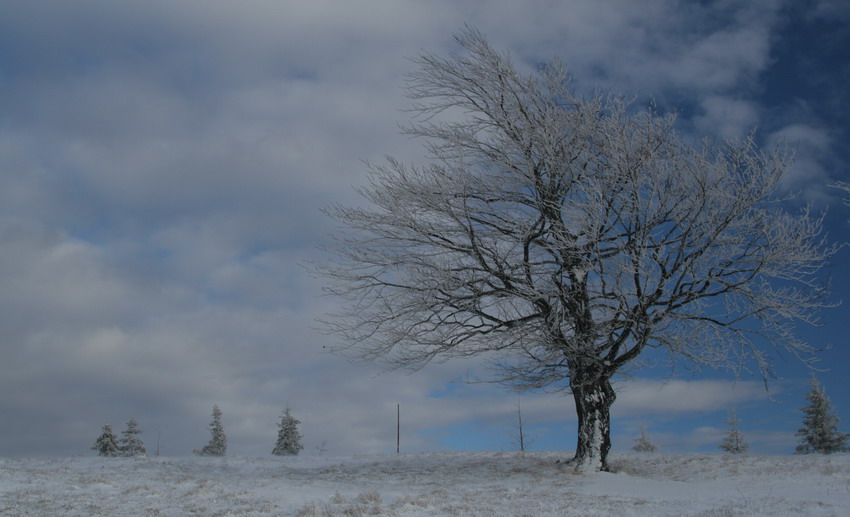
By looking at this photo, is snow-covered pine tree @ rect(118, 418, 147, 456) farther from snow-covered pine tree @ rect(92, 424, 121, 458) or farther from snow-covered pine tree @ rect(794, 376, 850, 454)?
snow-covered pine tree @ rect(794, 376, 850, 454)

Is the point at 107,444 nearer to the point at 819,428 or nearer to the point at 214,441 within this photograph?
the point at 214,441

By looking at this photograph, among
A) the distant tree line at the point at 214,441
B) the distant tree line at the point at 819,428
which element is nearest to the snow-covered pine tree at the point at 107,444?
the distant tree line at the point at 214,441

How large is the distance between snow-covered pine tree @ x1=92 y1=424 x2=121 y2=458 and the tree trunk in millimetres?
26777

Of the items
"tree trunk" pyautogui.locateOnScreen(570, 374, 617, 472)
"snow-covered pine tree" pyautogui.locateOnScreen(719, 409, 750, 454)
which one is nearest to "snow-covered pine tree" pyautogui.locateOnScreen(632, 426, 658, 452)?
"snow-covered pine tree" pyautogui.locateOnScreen(719, 409, 750, 454)

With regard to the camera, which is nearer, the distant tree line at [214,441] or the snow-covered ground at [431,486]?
the snow-covered ground at [431,486]

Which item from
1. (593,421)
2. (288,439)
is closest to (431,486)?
(593,421)

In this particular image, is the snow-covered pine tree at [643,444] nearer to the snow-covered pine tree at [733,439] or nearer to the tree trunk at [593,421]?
the snow-covered pine tree at [733,439]

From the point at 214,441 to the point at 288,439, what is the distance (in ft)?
17.1

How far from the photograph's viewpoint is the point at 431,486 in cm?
1424

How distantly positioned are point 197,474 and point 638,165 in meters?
13.6

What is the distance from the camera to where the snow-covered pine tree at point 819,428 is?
30922 millimetres

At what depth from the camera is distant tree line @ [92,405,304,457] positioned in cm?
3403

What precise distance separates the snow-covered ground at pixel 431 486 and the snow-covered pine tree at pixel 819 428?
53.2 feet

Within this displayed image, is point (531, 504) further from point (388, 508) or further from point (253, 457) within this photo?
point (253, 457)
